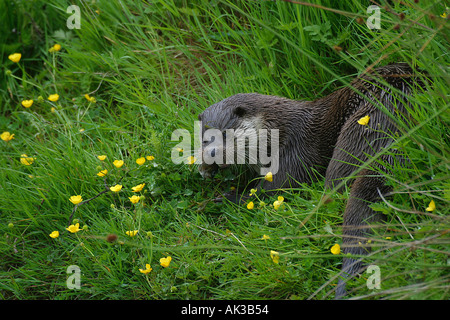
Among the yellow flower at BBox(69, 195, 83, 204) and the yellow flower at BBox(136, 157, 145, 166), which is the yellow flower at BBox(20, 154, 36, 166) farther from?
the yellow flower at BBox(136, 157, 145, 166)

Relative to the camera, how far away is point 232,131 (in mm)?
2906

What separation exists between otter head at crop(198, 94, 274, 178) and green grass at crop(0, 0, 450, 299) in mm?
188

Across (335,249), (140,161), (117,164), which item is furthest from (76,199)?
(335,249)

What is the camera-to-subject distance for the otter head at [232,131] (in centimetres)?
289

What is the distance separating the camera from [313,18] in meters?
3.23

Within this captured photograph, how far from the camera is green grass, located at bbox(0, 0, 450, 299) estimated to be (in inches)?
86.7

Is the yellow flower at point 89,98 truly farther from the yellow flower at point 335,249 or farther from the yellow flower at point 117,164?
the yellow flower at point 335,249

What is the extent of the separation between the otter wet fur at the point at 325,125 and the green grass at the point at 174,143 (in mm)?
117

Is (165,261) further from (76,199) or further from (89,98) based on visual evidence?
(89,98)

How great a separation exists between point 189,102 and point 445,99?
1.70 m

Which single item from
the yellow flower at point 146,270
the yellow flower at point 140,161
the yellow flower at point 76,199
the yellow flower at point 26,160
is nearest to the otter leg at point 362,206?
the yellow flower at point 146,270

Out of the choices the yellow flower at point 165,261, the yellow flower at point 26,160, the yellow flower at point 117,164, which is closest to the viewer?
the yellow flower at point 165,261
